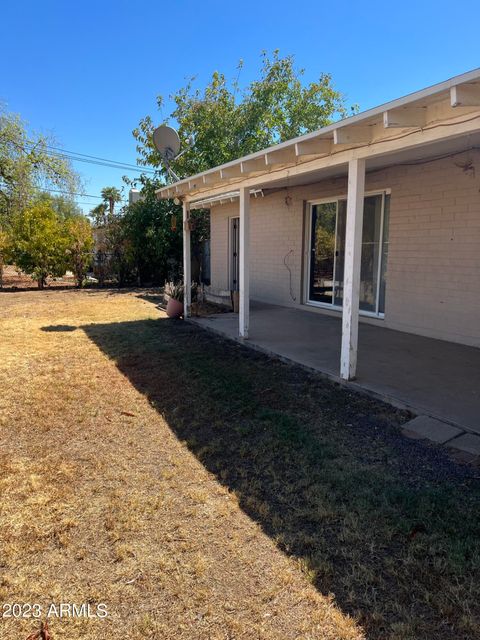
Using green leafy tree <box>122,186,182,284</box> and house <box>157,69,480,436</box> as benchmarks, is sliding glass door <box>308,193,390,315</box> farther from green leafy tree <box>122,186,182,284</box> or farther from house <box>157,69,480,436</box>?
green leafy tree <box>122,186,182,284</box>

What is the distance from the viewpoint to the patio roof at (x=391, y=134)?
2939mm

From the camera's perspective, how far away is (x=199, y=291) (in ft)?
36.9

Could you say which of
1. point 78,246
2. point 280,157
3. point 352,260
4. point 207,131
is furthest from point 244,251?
point 207,131

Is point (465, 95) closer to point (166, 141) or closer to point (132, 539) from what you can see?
point (132, 539)

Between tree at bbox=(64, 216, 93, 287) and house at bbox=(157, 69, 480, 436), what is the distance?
6941 mm

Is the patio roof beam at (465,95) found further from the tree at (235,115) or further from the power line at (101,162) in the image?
the power line at (101,162)

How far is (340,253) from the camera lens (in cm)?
813

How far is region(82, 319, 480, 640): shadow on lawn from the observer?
1833mm

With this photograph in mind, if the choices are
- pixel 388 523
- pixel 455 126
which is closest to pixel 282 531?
pixel 388 523

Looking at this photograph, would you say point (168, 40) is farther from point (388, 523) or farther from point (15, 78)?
point (388, 523)

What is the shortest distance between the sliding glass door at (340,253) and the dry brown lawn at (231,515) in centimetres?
342

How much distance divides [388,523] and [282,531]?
23.2 inches

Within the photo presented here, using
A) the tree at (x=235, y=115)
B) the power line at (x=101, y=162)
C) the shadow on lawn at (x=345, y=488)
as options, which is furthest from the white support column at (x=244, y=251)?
the power line at (x=101, y=162)

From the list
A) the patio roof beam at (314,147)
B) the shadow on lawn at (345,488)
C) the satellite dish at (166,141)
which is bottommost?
the shadow on lawn at (345,488)
